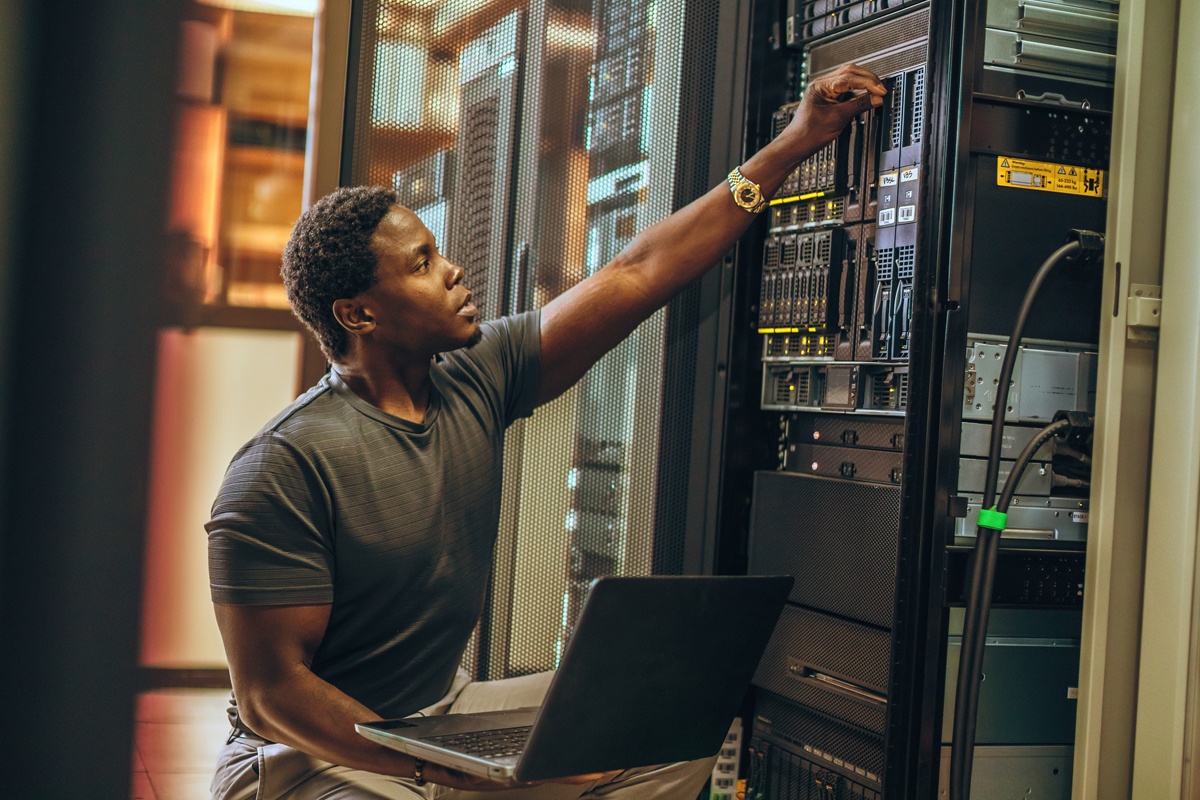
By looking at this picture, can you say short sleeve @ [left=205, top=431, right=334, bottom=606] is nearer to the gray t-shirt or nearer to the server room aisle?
the gray t-shirt

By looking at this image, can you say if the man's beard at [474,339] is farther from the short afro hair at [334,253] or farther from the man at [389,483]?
the short afro hair at [334,253]

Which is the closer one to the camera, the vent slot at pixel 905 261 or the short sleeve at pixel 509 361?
the vent slot at pixel 905 261

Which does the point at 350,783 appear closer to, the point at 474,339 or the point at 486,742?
the point at 486,742

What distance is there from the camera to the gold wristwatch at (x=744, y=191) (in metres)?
2.02

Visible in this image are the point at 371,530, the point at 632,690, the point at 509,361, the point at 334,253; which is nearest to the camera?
the point at 632,690

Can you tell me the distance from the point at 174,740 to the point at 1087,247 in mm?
2086

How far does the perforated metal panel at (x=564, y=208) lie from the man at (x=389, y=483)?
160mm

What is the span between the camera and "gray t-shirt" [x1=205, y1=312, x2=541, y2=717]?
64.6 inches

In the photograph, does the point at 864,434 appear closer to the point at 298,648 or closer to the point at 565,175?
the point at 565,175

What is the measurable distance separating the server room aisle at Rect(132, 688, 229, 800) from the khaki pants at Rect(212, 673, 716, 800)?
51 cm

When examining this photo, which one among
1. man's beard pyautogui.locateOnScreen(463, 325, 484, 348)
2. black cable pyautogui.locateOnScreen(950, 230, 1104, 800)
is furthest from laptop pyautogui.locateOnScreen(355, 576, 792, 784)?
man's beard pyautogui.locateOnScreen(463, 325, 484, 348)

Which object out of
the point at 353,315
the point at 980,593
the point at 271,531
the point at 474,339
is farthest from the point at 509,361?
the point at 980,593

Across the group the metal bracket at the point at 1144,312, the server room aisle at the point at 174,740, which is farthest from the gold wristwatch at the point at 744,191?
the server room aisle at the point at 174,740

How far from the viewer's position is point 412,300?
1858 millimetres
